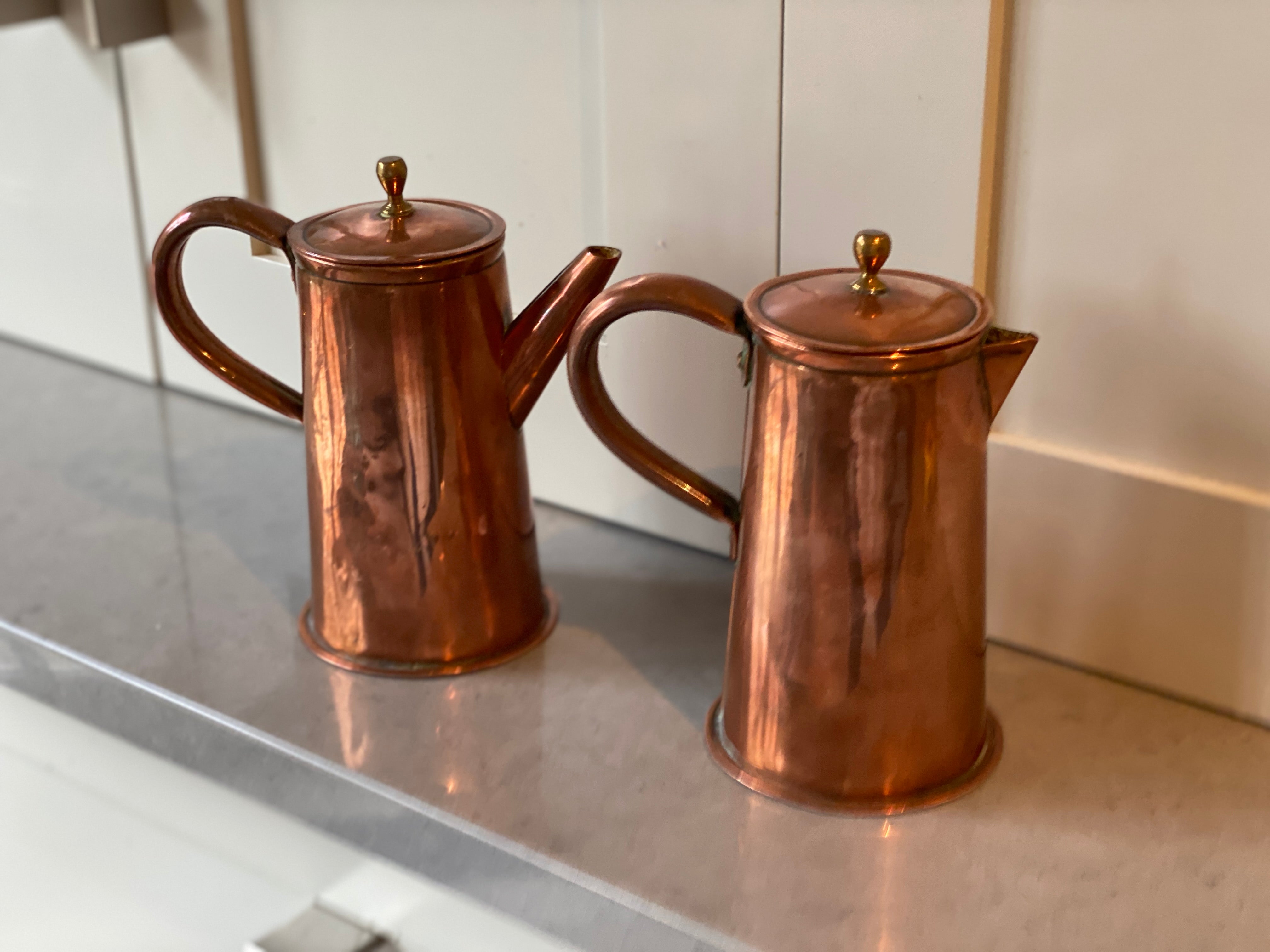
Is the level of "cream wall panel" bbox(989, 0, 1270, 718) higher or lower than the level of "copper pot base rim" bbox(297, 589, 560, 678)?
higher

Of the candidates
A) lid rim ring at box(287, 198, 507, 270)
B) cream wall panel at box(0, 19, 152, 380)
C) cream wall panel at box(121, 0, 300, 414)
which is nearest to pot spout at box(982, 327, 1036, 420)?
lid rim ring at box(287, 198, 507, 270)

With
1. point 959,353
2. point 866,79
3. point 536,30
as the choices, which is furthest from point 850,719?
point 536,30

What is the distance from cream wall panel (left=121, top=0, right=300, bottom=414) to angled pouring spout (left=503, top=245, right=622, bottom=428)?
0.96 ft

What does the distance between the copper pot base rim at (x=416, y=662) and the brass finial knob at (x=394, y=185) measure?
8.8 inches

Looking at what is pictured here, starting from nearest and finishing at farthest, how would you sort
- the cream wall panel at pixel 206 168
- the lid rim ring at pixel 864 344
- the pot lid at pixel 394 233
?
1. the lid rim ring at pixel 864 344
2. the pot lid at pixel 394 233
3. the cream wall panel at pixel 206 168

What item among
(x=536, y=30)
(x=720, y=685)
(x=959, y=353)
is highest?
(x=536, y=30)

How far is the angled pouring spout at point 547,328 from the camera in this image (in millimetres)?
626

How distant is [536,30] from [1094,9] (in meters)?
0.30

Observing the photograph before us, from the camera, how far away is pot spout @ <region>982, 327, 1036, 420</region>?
0.53 m

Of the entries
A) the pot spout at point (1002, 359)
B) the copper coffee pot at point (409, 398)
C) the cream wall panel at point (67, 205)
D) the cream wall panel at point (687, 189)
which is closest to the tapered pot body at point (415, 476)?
the copper coffee pot at point (409, 398)

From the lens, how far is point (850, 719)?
55 cm

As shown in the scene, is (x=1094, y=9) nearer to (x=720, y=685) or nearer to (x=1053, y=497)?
(x=1053, y=497)

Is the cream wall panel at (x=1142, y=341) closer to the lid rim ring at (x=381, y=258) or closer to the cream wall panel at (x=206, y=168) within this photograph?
the lid rim ring at (x=381, y=258)

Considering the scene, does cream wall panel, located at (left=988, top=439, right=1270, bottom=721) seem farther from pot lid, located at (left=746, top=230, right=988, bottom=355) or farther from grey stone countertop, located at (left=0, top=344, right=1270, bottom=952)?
pot lid, located at (left=746, top=230, right=988, bottom=355)
